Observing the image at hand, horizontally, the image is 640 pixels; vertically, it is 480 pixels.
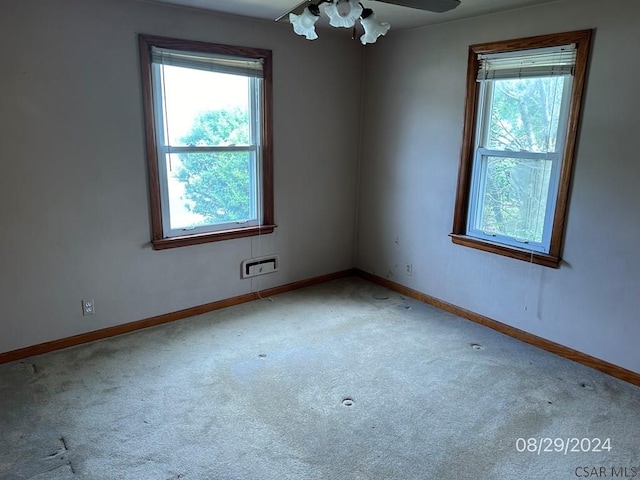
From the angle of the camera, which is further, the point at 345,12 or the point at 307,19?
the point at 307,19

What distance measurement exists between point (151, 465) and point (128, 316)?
1.52 meters

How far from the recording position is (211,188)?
11.9 ft

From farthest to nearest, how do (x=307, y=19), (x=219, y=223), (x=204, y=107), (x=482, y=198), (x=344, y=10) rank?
(x=219, y=223), (x=482, y=198), (x=204, y=107), (x=307, y=19), (x=344, y=10)

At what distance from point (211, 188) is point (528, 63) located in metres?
2.46

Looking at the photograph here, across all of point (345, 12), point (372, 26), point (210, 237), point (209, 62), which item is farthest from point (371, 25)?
point (210, 237)

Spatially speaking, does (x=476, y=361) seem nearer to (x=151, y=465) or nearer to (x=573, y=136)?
(x=573, y=136)

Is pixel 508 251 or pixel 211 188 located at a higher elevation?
pixel 211 188

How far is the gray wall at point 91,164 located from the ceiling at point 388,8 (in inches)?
5.6

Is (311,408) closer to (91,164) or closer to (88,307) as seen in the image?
(88,307)

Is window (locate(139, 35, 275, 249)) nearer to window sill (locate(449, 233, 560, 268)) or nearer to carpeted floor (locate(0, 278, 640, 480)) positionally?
carpeted floor (locate(0, 278, 640, 480))

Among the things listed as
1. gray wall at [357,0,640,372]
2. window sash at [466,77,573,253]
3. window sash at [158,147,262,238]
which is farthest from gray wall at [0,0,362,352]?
window sash at [466,77,573,253]

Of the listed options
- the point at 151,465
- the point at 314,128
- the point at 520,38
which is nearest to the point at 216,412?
the point at 151,465

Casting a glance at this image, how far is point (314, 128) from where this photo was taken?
412 cm

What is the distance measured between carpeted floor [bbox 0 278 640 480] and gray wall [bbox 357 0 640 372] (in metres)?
0.35
